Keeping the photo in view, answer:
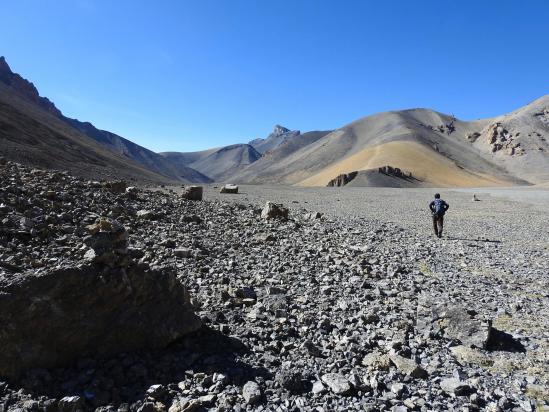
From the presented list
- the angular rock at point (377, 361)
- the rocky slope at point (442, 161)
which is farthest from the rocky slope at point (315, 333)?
the rocky slope at point (442, 161)

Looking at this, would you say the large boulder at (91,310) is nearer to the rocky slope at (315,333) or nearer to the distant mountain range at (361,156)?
the rocky slope at (315,333)

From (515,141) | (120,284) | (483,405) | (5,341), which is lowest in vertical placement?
(483,405)

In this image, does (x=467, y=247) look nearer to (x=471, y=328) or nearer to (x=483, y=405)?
(x=471, y=328)

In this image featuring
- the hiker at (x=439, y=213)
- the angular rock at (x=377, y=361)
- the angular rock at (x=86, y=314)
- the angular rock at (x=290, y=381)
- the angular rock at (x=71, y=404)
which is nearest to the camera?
the angular rock at (x=71, y=404)

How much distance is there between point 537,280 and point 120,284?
383 inches

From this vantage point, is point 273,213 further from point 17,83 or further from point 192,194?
point 17,83

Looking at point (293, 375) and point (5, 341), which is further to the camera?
point (293, 375)

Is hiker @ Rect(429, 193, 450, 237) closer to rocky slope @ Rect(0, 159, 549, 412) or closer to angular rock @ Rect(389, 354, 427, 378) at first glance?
rocky slope @ Rect(0, 159, 549, 412)

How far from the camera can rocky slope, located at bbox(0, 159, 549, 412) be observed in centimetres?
467

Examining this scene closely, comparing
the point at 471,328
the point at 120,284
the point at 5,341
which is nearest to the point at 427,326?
the point at 471,328

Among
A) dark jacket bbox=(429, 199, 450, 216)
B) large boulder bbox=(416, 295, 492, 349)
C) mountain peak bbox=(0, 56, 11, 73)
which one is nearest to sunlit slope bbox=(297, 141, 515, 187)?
dark jacket bbox=(429, 199, 450, 216)

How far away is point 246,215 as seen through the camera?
20.1 metres

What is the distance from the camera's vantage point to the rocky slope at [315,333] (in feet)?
15.3

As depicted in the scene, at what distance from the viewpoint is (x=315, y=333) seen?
251 inches
